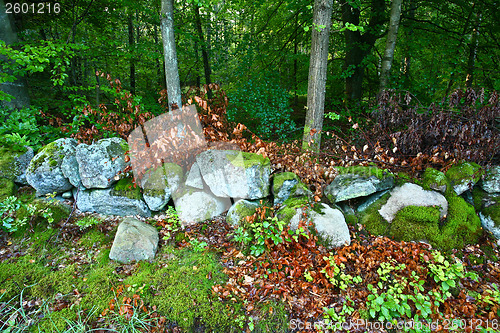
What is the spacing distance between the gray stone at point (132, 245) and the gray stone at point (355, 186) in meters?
3.03

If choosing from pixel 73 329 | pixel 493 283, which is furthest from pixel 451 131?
pixel 73 329

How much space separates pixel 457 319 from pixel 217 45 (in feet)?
31.9

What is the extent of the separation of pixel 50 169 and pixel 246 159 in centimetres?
347

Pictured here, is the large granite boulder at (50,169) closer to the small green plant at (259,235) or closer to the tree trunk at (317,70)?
the small green plant at (259,235)

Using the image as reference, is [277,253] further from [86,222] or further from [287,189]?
[86,222]

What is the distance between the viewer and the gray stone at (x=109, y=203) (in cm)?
429

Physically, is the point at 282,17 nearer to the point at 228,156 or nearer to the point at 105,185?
the point at 228,156

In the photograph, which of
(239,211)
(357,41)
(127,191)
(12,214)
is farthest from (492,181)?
(12,214)

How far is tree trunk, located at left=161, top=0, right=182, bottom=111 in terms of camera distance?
482 centimetres

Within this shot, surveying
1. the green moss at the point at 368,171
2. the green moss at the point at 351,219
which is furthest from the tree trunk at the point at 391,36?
the green moss at the point at 351,219

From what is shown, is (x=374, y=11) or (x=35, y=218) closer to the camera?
(x=35, y=218)

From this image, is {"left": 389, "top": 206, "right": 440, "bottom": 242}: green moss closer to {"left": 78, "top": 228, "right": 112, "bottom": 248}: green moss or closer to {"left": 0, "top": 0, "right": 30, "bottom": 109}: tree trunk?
{"left": 78, "top": 228, "right": 112, "bottom": 248}: green moss

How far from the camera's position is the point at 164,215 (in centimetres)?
438

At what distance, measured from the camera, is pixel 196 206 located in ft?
14.0
